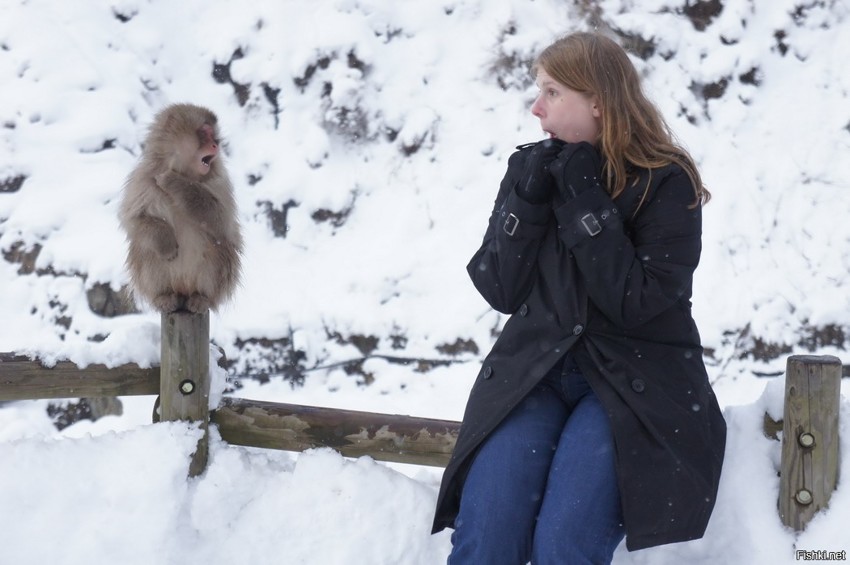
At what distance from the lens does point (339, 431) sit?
8.68ft

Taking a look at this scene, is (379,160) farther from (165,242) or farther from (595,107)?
(595,107)

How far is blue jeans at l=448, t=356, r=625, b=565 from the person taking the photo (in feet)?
6.09

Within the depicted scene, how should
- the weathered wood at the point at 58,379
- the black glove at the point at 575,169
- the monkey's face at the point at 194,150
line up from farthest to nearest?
the monkey's face at the point at 194,150 < the weathered wood at the point at 58,379 < the black glove at the point at 575,169

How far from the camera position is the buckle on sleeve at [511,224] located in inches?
81.4

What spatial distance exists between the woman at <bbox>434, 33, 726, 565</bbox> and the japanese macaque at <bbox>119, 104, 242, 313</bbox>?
100 cm

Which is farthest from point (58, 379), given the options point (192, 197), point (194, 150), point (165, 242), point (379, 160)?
point (379, 160)

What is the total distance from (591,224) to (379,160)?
4264 millimetres

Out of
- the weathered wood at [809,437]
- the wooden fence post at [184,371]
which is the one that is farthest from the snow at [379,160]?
the weathered wood at [809,437]

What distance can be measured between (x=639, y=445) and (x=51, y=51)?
5.73m

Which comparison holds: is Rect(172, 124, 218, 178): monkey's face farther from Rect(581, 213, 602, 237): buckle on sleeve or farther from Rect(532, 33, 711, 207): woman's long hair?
Rect(581, 213, 602, 237): buckle on sleeve

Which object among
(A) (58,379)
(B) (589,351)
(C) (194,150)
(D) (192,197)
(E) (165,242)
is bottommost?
(A) (58,379)

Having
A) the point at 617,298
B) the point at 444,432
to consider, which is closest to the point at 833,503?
the point at 617,298

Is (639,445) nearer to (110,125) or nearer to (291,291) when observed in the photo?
(291,291)

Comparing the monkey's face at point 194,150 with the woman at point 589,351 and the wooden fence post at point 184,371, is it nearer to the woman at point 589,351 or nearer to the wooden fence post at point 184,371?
the wooden fence post at point 184,371
